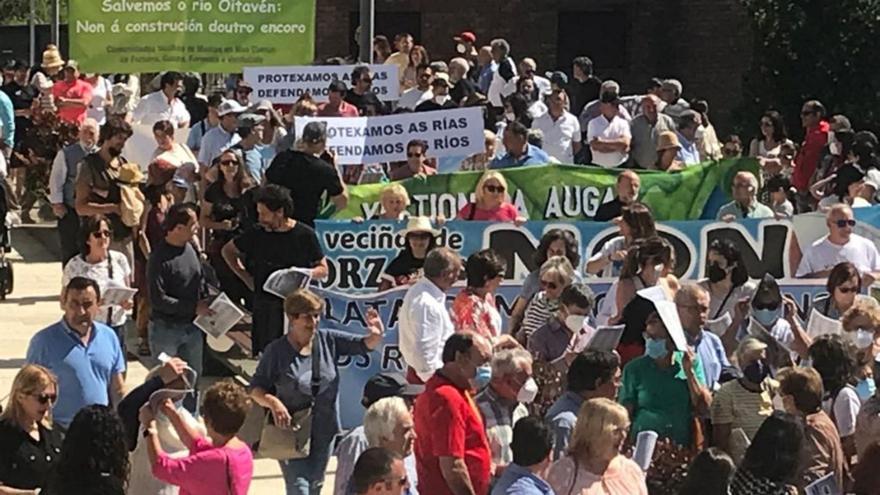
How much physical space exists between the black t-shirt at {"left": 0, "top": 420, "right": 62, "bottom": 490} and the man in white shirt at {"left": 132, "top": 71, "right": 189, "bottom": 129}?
1105 cm

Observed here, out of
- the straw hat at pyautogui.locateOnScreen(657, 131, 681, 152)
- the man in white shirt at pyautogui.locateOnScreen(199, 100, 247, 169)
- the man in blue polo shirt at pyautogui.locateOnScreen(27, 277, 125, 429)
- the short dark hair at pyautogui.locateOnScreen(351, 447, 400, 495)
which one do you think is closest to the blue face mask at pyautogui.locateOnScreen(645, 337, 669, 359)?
the short dark hair at pyautogui.locateOnScreen(351, 447, 400, 495)

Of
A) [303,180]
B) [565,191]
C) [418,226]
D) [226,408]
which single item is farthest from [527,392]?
[565,191]

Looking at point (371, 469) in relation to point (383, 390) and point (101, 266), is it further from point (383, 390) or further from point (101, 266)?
point (101, 266)

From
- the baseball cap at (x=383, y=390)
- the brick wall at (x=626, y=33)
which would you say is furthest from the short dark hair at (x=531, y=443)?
the brick wall at (x=626, y=33)

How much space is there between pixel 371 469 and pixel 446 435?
3.65ft

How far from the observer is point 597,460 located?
816 centimetres

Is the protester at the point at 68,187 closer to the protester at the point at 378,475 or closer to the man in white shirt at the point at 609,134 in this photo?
the man in white shirt at the point at 609,134

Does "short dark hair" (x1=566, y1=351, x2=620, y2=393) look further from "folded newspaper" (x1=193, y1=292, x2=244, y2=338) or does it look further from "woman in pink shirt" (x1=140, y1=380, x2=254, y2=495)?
"folded newspaper" (x1=193, y1=292, x2=244, y2=338)

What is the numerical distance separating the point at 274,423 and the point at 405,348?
0.95 m

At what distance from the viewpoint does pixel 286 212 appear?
12312mm

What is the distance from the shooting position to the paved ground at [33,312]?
1199 cm

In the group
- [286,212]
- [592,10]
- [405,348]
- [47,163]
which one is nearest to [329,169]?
[286,212]

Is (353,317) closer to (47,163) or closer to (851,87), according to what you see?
(47,163)

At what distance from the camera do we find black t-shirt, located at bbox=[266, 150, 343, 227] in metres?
13.9
